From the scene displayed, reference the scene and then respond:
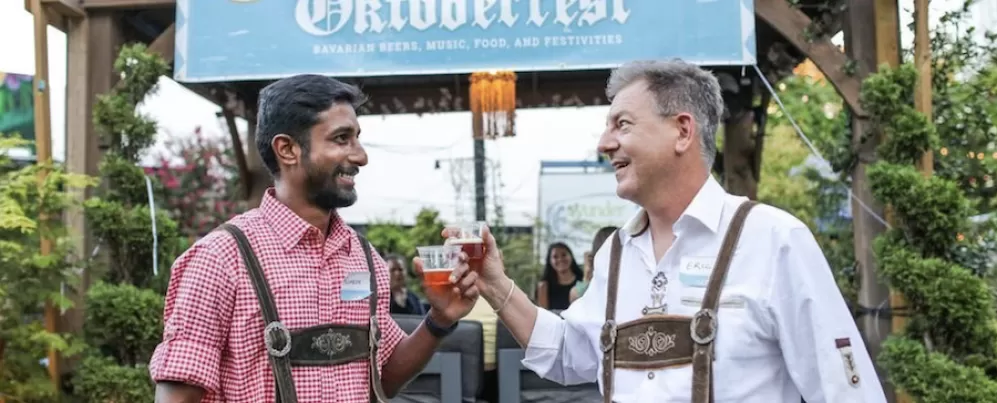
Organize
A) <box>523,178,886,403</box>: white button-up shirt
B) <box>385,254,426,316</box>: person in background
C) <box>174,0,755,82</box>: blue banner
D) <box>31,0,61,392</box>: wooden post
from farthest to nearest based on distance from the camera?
<box>385,254,426,316</box>: person in background, <box>31,0,61,392</box>: wooden post, <box>174,0,755,82</box>: blue banner, <box>523,178,886,403</box>: white button-up shirt

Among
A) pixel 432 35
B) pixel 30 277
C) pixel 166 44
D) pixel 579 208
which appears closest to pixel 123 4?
pixel 166 44

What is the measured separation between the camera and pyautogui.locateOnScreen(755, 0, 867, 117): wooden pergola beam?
4.62m

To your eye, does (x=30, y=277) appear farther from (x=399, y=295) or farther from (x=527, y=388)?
(x=399, y=295)

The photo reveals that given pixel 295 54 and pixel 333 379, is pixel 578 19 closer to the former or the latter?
pixel 295 54

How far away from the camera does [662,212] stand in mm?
1864

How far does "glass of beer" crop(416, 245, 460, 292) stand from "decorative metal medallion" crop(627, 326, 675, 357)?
424 mm

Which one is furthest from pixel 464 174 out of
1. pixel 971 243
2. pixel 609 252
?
pixel 609 252

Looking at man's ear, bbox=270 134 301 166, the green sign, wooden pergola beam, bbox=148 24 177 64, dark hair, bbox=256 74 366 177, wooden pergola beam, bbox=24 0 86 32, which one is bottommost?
man's ear, bbox=270 134 301 166

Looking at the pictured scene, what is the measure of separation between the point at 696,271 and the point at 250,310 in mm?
831

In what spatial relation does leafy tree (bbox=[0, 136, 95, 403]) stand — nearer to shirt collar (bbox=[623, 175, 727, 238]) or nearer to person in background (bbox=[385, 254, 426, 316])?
person in background (bbox=[385, 254, 426, 316])

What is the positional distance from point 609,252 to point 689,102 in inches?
13.9

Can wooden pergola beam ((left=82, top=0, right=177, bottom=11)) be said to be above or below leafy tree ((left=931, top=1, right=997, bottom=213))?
above

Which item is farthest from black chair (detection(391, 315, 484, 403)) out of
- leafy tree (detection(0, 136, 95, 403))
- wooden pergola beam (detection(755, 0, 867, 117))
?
Result: wooden pergola beam (detection(755, 0, 867, 117))

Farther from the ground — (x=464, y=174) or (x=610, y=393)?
(x=464, y=174)
